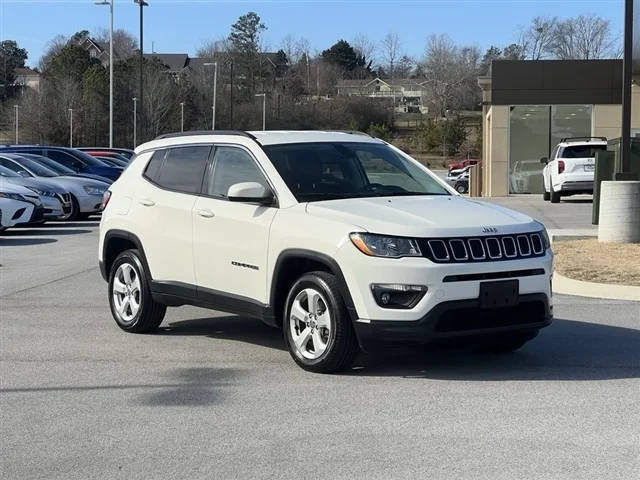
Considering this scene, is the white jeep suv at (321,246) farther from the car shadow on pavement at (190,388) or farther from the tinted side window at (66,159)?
the tinted side window at (66,159)

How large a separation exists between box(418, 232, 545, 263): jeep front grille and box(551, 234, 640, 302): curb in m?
4.30

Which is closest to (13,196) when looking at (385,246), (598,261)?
(598,261)

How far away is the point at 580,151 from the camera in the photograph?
25922 millimetres

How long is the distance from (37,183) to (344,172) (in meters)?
14.9

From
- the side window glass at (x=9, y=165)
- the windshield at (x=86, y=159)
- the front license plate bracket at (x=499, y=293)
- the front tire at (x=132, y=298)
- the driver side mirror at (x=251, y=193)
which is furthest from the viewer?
the windshield at (x=86, y=159)

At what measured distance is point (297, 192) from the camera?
7.72 m

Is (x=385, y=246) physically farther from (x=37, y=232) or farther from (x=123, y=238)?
(x=37, y=232)

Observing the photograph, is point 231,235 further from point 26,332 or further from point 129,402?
point 26,332

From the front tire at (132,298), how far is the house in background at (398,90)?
4590 inches

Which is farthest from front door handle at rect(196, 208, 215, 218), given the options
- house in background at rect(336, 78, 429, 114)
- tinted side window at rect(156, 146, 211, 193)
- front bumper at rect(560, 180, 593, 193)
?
house in background at rect(336, 78, 429, 114)

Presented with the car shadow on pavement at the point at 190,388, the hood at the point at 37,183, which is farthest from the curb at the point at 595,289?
the hood at the point at 37,183

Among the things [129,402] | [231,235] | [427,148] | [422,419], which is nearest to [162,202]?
[231,235]

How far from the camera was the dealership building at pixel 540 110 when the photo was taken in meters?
33.4

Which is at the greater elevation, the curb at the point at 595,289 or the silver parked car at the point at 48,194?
the silver parked car at the point at 48,194
